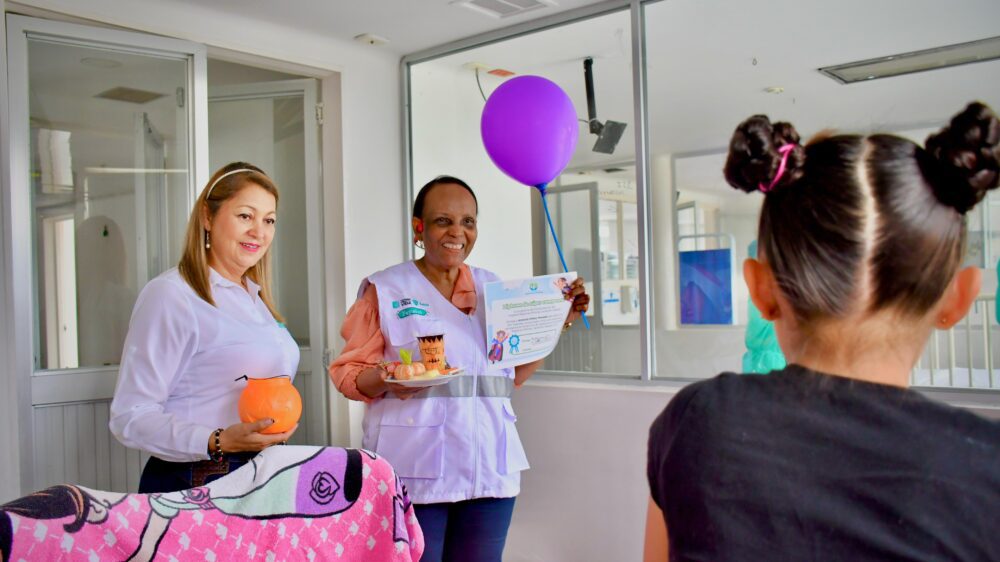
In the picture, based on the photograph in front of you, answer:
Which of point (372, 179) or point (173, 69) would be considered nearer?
point (173, 69)

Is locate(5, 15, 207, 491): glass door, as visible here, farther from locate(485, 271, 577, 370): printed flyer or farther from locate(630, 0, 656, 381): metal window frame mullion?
locate(630, 0, 656, 381): metal window frame mullion

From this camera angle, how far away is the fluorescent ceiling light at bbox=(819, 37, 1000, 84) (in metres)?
2.74

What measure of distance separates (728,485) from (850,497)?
105 millimetres

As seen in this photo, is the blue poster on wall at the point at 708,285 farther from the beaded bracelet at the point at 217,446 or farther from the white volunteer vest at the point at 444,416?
the beaded bracelet at the point at 217,446

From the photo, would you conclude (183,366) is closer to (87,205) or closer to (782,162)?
(87,205)

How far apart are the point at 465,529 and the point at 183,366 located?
856 mm

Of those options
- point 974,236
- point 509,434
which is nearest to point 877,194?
point 509,434

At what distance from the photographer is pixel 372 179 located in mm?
3740

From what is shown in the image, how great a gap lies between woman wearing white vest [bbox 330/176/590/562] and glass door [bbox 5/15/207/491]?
3.87 ft

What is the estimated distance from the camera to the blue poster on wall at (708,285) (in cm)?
343

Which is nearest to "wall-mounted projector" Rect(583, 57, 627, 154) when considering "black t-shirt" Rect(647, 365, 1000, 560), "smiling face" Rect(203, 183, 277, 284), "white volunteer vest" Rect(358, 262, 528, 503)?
"white volunteer vest" Rect(358, 262, 528, 503)

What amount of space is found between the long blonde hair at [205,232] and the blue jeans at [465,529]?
0.70 meters

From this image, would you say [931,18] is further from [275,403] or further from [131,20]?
[131,20]

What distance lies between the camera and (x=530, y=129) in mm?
2578
